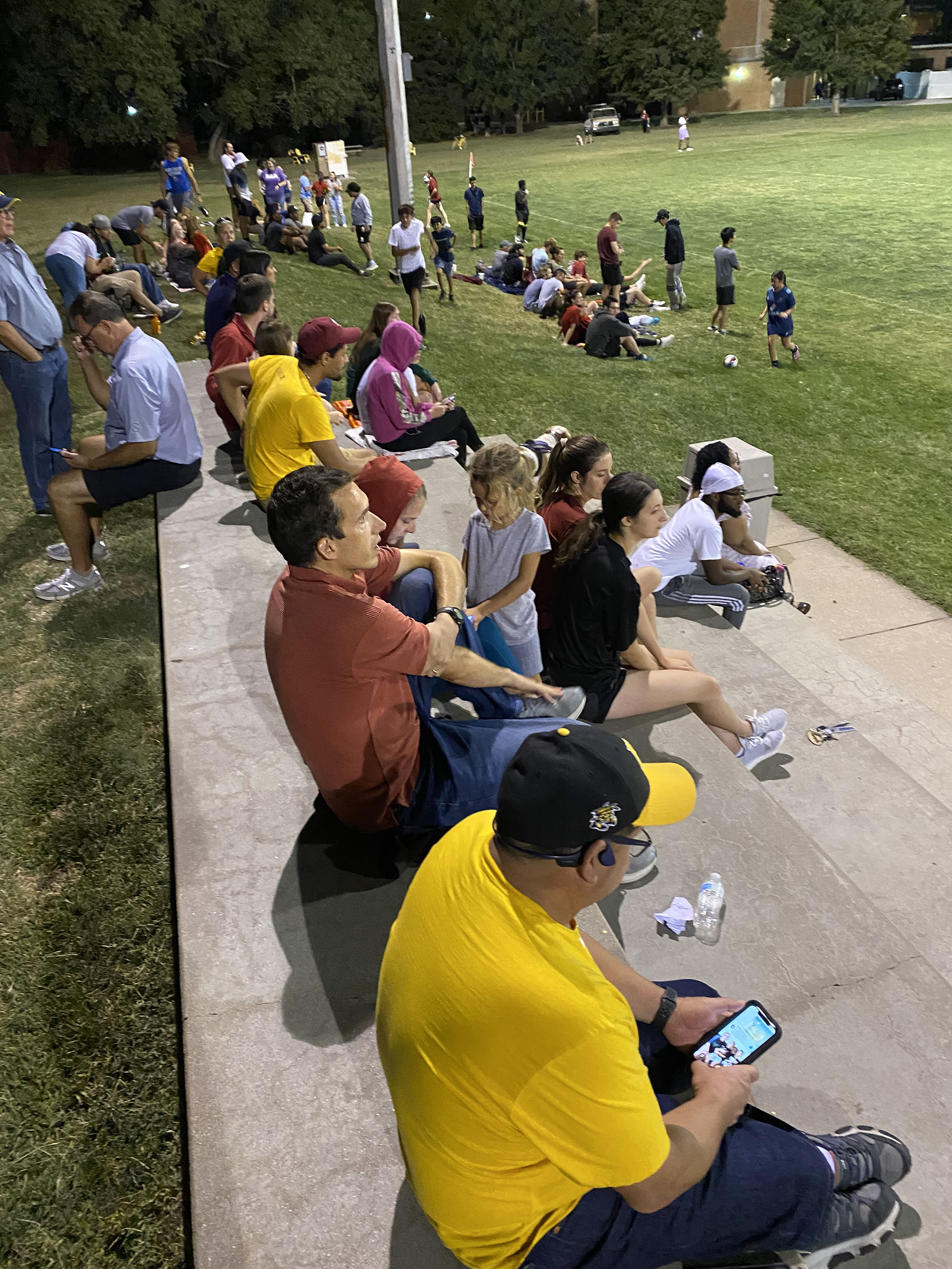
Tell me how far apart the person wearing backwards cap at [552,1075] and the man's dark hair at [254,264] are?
21.7ft

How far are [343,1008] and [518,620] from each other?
1930mm

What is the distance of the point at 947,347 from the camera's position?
1229cm

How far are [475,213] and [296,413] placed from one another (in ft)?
55.3

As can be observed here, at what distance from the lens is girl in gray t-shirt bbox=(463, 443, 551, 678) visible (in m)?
4.00

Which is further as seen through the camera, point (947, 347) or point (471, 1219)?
point (947, 347)

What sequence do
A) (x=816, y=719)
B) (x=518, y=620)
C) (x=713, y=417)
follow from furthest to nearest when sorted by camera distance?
1. (x=713, y=417)
2. (x=816, y=719)
3. (x=518, y=620)

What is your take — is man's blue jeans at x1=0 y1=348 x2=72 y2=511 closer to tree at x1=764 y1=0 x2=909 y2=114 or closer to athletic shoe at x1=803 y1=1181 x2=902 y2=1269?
athletic shoe at x1=803 y1=1181 x2=902 y2=1269

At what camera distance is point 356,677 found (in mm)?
2723

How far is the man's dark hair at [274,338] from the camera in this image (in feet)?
18.7

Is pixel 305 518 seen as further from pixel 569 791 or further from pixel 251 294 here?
pixel 251 294

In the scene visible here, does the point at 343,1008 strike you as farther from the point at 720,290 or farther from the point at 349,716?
the point at 720,290

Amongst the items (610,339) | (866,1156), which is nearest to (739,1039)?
(866,1156)

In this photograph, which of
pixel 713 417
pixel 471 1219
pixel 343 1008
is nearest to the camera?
pixel 471 1219

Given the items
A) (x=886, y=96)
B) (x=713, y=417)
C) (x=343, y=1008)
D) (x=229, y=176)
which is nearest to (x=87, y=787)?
(x=343, y=1008)
